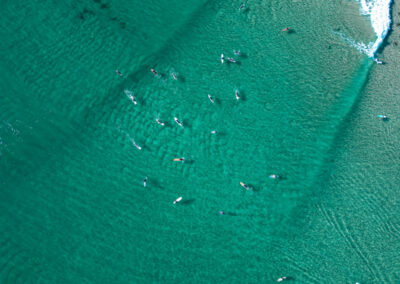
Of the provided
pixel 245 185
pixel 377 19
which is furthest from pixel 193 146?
pixel 377 19

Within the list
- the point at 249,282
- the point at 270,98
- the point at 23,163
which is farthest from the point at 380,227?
the point at 23,163

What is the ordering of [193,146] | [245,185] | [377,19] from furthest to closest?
1. [377,19]
2. [193,146]
3. [245,185]

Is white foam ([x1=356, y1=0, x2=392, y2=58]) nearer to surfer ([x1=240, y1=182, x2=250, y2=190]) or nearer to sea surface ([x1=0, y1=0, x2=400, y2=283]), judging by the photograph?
sea surface ([x1=0, y1=0, x2=400, y2=283])

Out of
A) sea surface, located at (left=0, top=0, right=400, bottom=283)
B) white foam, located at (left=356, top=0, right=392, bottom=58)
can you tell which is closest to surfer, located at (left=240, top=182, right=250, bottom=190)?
sea surface, located at (left=0, top=0, right=400, bottom=283)

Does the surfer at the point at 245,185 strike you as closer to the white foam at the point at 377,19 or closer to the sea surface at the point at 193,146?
the sea surface at the point at 193,146

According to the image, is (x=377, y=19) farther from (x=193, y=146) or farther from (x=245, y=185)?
(x=193, y=146)

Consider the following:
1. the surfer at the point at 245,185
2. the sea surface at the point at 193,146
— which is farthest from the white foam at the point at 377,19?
the surfer at the point at 245,185

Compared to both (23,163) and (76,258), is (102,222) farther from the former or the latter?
(23,163)
